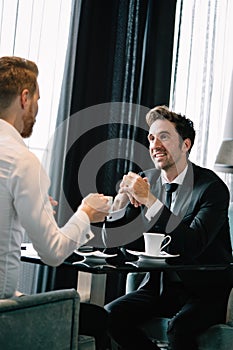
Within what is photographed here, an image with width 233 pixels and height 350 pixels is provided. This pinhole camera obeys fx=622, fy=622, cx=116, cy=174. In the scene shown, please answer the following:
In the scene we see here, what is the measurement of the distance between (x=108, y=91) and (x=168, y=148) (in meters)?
0.97

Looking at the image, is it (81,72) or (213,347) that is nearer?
(213,347)

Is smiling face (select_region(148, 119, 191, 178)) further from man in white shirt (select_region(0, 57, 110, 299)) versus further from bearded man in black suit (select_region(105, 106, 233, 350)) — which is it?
man in white shirt (select_region(0, 57, 110, 299))

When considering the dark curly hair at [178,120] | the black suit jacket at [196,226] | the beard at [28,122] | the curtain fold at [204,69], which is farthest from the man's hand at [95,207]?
the curtain fold at [204,69]

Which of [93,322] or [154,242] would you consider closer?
[93,322]

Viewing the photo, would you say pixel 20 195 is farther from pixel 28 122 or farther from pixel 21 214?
pixel 28 122

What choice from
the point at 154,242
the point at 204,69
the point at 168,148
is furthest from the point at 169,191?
the point at 204,69

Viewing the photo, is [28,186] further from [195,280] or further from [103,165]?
[103,165]

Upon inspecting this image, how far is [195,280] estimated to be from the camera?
236cm

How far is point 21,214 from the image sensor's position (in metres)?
1.56

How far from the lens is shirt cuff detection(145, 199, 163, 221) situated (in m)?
2.37

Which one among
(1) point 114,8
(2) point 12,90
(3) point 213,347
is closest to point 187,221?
(3) point 213,347

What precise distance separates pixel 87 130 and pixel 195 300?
1316 mm

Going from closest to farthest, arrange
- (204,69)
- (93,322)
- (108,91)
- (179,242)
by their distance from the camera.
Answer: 1. (93,322)
2. (179,242)
3. (108,91)
4. (204,69)

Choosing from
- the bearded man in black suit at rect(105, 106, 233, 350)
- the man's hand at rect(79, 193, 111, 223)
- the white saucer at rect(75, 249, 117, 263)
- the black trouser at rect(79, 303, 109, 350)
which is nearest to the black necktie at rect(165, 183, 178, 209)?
the bearded man in black suit at rect(105, 106, 233, 350)
